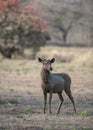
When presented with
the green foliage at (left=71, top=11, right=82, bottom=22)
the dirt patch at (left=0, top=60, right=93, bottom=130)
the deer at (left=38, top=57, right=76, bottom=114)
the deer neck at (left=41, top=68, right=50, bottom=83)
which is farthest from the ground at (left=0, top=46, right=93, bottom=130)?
the green foliage at (left=71, top=11, right=82, bottom=22)

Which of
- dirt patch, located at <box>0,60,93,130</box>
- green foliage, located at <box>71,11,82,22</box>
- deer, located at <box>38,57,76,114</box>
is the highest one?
deer, located at <box>38,57,76,114</box>

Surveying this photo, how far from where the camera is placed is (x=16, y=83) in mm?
25828

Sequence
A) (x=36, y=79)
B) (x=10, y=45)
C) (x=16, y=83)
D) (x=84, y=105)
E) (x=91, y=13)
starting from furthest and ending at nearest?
(x=91, y=13), (x=10, y=45), (x=36, y=79), (x=16, y=83), (x=84, y=105)

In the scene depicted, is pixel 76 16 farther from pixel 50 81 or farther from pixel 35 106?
pixel 50 81

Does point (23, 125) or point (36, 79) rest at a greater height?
point (23, 125)

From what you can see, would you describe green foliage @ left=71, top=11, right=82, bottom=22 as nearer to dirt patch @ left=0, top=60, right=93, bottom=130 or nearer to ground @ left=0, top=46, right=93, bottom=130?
ground @ left=0, top=46, right=93, bottom=130

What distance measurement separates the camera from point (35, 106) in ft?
58.2

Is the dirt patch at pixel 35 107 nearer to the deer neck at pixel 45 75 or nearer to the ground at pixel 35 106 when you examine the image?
the ground at pixel 35 106

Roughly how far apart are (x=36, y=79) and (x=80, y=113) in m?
12.2

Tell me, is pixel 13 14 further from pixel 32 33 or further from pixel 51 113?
pixel 51 113

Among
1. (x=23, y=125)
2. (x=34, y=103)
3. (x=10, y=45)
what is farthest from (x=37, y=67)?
(x=23, y=125)

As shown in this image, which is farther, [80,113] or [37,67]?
[37,67]

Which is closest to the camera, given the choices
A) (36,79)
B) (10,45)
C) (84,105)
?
(84,105)

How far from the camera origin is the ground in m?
13.9
